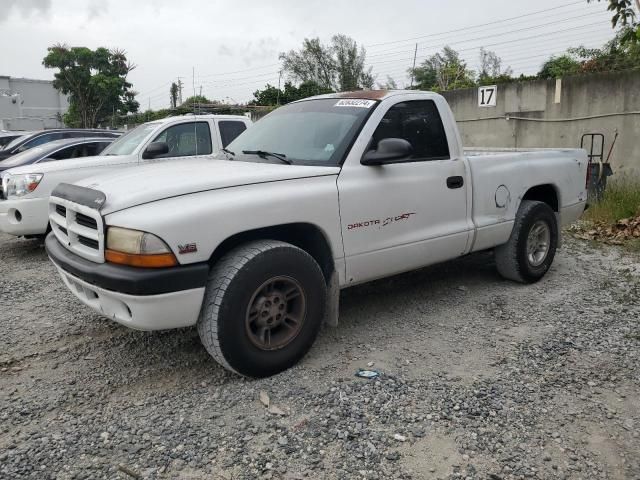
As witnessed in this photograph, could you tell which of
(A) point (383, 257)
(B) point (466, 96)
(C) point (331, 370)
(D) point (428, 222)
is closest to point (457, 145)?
(D) point (428, 222)

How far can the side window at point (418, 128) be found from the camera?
4.07 meters

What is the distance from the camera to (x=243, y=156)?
4.11 metres

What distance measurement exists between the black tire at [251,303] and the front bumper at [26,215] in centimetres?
435

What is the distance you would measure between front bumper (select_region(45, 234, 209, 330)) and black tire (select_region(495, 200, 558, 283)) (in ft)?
10.4

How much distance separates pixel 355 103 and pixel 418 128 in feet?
1.85

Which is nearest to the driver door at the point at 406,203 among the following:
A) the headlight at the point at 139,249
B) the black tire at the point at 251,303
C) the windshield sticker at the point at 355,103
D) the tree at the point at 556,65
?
the windshield sticker at the point at 355,103

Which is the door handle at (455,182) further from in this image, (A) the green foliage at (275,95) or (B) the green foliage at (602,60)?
(A) the green foliage at (275,95)

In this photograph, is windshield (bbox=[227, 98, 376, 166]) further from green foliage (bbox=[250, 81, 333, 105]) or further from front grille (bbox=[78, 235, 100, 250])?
green foliage (bbox=[250, 81, 333, 105])

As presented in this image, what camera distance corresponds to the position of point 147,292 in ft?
9.39

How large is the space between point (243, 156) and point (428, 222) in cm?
150

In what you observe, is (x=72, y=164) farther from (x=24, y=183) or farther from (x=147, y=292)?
(x=147, y=292)

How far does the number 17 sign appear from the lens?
1128 cm

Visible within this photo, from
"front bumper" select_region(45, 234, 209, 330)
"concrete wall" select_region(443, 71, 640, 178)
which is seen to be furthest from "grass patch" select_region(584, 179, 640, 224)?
"front bumper" select_region(45, 234, 209, 330)

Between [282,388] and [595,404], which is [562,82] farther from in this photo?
[282,388]
